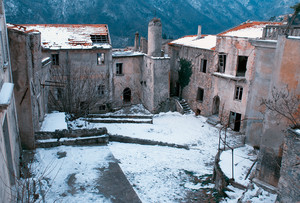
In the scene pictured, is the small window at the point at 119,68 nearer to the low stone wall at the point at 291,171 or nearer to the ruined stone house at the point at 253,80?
the ruined stone house at the point at 253,80

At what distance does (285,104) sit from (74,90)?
15.0 meters

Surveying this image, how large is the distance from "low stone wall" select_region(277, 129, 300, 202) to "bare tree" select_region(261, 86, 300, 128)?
1.38 meters

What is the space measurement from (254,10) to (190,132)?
107m

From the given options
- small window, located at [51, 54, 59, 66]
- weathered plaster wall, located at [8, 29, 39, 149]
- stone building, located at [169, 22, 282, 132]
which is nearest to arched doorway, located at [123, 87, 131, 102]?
stone building, located at [169, 22, 282, 132]

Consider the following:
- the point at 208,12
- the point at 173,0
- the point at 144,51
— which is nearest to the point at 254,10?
the point at 208,12

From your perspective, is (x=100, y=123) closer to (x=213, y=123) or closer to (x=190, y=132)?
(x=190, y=132)

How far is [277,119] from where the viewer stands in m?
10.0

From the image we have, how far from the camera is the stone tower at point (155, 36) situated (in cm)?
2433

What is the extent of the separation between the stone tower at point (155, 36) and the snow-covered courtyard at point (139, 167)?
10.2 metres

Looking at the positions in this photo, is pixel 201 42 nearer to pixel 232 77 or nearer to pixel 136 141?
pixel 232 77

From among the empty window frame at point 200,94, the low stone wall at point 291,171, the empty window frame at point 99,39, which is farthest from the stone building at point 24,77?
the empty window frame at point 200,94

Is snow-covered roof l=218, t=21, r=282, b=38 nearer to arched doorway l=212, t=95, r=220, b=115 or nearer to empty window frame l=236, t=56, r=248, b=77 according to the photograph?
empty window frame l=236, t=56, r=248, b=77

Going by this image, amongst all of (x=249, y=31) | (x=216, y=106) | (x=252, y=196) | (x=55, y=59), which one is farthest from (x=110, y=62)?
(x=252, y=196)

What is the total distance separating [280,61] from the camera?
379 inches
